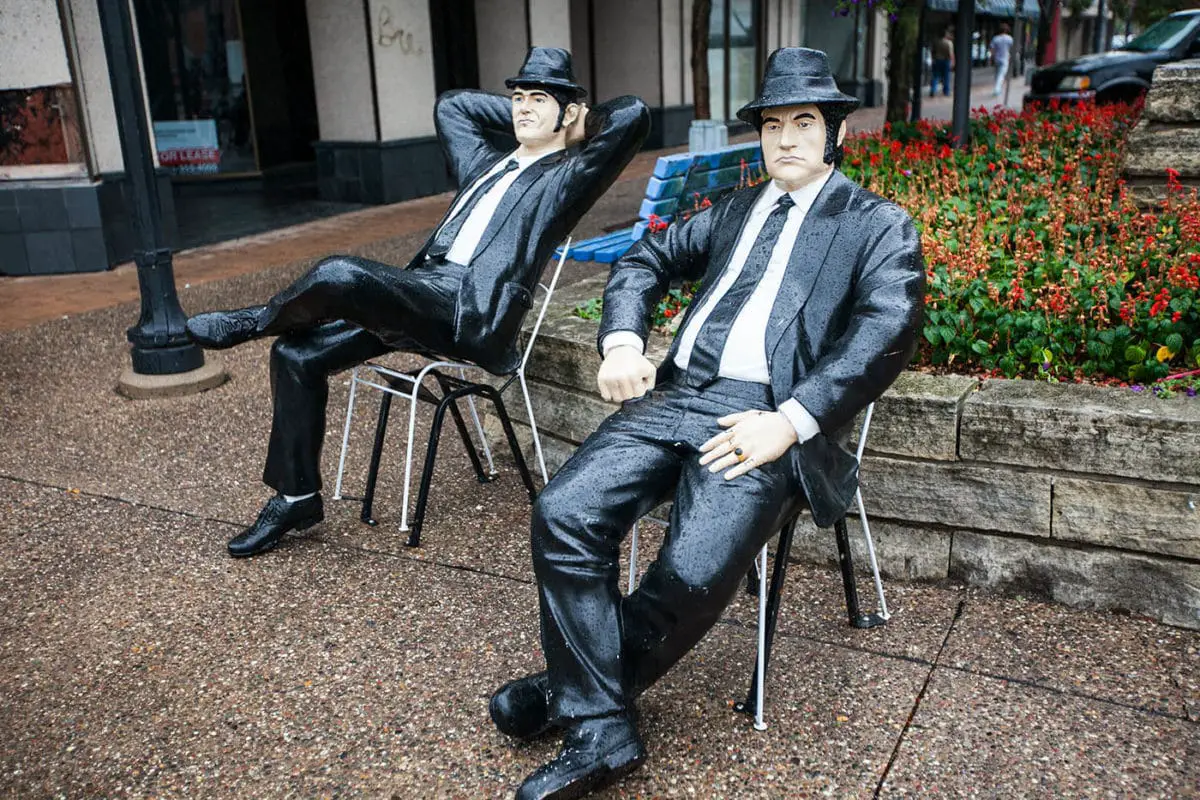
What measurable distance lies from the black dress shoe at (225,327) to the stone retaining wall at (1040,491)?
2.06 meters

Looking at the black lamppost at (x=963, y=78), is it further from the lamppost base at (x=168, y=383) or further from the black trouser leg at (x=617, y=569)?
the black trouser leg at (x=617, y=569)

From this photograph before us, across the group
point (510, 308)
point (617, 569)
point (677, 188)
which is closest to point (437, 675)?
point (617, 569)

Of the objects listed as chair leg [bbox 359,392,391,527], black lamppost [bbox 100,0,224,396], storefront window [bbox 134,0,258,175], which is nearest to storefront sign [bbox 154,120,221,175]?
storefront window [bbox 134,0,258,175]

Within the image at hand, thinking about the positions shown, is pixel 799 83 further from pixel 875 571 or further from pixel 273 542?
pixel 273 542

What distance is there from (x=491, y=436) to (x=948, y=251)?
84.1 inches

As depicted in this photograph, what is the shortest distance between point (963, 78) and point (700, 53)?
8.90 feet

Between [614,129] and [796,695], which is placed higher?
[614,129]

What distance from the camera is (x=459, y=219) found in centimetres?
392

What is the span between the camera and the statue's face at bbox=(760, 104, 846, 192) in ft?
9.12

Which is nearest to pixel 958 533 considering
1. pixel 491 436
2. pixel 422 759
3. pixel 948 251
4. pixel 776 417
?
pixel 776 417

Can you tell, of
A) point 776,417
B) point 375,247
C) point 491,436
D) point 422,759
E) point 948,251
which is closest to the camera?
point 776,417

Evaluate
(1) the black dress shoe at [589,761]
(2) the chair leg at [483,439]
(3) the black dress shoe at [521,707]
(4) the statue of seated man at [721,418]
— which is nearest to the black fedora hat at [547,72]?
(4) the statue of seated man at [721,418]

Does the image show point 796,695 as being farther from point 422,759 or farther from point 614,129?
point 614,129

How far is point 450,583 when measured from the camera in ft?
12.1
